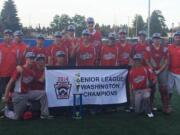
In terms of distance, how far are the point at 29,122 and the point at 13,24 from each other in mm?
52842

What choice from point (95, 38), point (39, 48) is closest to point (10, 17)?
point (95, 38)

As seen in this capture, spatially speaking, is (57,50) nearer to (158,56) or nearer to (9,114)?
(9,114)

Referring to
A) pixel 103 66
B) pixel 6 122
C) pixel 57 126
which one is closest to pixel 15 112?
pixel 6 122

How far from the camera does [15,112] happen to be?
919 centimetres

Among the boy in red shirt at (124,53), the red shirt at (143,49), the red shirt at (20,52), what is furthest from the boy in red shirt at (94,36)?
the red shirt at (20,52)

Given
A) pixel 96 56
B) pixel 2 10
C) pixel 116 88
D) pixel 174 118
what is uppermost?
pixel 2 10

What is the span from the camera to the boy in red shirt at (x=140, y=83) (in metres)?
9.85

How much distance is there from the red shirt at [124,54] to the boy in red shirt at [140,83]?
0.79 metres

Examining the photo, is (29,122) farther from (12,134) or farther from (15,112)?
(12,134)

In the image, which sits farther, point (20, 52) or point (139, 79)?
point (20, 52)

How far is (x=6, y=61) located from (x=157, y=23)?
59.3m

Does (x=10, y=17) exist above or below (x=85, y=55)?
above

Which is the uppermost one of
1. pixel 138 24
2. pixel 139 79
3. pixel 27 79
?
pixel 138 24

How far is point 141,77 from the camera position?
Result: 9.95m
